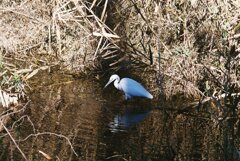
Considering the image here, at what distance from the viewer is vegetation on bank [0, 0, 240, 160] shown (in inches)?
316

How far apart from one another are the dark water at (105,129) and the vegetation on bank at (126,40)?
63 centimetres

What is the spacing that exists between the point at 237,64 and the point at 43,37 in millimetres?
3905

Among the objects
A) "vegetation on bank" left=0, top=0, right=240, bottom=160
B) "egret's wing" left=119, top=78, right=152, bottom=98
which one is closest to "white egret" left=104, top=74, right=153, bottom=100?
"egret's wing" left=119, top=78, right=152, bottom=98

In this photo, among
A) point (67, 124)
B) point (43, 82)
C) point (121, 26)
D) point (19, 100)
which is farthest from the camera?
point (121, 26)

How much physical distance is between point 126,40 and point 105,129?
3.35m

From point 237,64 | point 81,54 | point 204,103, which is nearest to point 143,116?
point 204,103

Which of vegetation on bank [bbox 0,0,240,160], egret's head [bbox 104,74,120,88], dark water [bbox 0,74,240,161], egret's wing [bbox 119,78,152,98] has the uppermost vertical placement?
vegetation on bank [bbox 0,0,240,160]

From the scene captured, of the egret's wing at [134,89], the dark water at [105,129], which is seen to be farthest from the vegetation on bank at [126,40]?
the dark water at [105,129]

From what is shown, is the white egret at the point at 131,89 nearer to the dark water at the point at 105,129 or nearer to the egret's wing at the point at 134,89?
the egret's wing at the point at 134,89

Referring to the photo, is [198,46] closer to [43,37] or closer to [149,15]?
[149,15]

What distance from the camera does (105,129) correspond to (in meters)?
6.09

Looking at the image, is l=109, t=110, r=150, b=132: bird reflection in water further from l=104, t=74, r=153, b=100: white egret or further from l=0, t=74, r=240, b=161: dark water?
l=104, t=74, r=153, b=100: white egret

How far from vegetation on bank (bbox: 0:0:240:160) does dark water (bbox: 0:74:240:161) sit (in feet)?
2.06

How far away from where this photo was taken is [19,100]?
22.5ft
